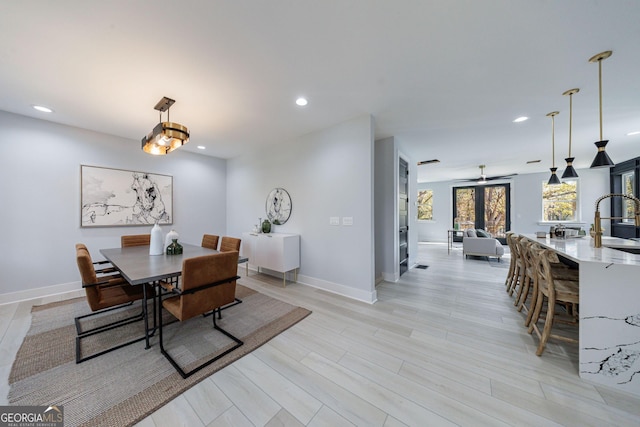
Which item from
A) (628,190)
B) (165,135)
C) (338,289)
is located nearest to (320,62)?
(165,135)

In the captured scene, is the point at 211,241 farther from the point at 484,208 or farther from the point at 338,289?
the point at 484,208

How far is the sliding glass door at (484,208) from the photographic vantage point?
7.78 metres

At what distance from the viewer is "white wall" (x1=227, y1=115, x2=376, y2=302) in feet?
10.0

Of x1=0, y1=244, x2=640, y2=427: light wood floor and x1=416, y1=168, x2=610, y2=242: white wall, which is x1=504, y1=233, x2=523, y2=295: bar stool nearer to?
x1=0, y1=244, x2=640, y2=427: light wood floor

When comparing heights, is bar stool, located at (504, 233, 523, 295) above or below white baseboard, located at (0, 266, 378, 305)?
above

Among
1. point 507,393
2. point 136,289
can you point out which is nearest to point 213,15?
point 136,289

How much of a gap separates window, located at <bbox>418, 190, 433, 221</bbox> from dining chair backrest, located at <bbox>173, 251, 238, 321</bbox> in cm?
897

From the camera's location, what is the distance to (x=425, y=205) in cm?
929

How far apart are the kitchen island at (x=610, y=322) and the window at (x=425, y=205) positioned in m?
7.85

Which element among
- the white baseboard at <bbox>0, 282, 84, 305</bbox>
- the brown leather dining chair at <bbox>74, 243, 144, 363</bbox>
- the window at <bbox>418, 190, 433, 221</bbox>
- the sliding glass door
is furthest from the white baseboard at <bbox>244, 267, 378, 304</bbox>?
the window at <bbox>418, 190, 433, 221</bbox>

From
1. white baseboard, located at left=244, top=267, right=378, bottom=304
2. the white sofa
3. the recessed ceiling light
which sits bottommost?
white baseboard, located at left=244, top=267, right=378, bottom=304

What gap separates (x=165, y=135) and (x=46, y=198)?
2.66m

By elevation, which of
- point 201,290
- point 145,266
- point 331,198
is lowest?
point 201,290

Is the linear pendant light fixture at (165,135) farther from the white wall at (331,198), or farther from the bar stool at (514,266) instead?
the bar stool at (514,266)
